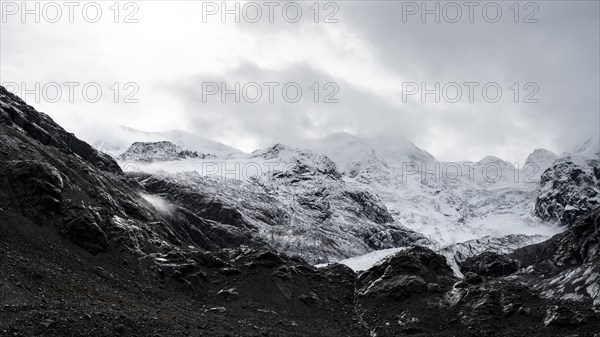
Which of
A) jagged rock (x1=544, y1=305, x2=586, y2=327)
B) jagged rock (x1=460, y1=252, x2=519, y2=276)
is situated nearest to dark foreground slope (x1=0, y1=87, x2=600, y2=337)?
jagged rock (x1=544, y1=305, x2=586, y2=327)

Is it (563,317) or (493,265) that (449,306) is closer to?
(563,317)

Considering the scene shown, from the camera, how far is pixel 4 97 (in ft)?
446

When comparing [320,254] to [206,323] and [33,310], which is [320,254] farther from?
[33,310]

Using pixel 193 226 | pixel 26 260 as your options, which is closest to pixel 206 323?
pixel 26 260

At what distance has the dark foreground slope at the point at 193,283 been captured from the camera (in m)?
69.1

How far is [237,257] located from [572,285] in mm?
59515

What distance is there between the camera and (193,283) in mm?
97438

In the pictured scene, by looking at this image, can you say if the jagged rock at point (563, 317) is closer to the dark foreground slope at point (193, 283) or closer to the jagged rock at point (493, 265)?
the dark foreground slope at point (193, 283)

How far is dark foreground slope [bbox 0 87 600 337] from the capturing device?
69125 millimetres

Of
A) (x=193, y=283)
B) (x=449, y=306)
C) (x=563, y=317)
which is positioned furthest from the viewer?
(x=193, y=283)

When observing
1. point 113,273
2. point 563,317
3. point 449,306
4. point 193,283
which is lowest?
point 449,306

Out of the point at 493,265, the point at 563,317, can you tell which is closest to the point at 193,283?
the point at 563,317

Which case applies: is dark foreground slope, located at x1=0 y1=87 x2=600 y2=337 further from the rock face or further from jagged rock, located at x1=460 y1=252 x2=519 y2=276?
jagged rock, located at x1=460 y1=252 x2=519 y2=276

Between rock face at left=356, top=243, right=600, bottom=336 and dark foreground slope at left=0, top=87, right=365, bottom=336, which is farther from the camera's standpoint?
rock face at left=356, top=243, right=600, bottom=336
